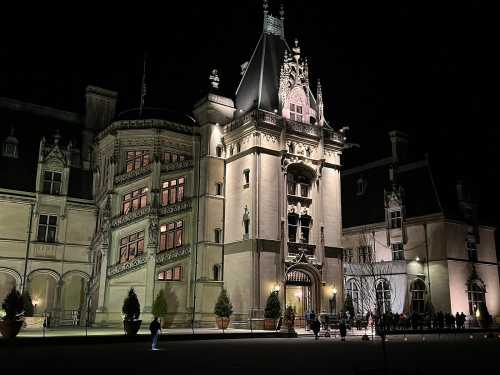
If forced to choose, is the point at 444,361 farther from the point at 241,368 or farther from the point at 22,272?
the point at 22,272

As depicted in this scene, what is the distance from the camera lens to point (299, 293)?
4441cm

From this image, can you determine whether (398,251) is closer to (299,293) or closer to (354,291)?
(354,291)

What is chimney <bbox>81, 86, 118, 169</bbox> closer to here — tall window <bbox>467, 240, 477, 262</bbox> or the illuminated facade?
the illuminated facade

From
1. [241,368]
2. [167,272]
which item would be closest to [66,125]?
[167,272]

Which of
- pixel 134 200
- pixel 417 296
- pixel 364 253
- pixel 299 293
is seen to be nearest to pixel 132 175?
pixel 134 200

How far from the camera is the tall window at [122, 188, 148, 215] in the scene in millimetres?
41656

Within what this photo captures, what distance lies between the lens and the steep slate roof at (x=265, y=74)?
146 feet

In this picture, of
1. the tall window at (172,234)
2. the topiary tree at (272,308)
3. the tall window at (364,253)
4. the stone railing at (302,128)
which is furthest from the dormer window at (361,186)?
the topiary tree at (272,308)

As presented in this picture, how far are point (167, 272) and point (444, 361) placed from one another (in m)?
26.0

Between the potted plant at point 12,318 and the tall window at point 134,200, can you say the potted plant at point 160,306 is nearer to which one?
the tall window at point 134,200

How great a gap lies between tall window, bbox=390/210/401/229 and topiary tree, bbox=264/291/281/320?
828 inches

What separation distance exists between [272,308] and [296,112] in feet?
Result: 57.2

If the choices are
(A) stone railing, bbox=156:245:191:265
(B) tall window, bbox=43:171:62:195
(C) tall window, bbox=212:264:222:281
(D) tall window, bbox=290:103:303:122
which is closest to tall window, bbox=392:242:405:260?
(D) tall window, bbox=290:103:303:122

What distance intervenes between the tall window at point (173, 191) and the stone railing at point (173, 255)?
4333 mm
